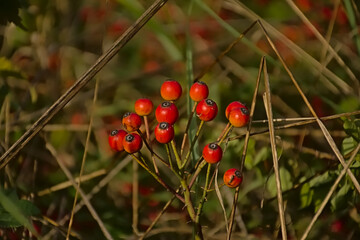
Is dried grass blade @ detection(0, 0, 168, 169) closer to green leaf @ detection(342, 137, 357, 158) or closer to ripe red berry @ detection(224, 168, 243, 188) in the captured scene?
ripe red berry @ detection(224, 168, 243, 188)

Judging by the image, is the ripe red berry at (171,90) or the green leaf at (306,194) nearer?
the ripe red berry at (171,90)

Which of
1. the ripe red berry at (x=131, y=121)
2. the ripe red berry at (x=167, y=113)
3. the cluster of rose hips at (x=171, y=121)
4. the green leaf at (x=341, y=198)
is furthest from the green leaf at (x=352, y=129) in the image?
the ripe red berry at (x=131, y=121)

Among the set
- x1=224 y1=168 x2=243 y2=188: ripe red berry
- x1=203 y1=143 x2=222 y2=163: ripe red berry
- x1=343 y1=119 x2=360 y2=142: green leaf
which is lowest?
x1=224 y1=168 x2=243 y2=188: ripe red berry

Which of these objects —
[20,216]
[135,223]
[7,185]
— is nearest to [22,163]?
[7,185]

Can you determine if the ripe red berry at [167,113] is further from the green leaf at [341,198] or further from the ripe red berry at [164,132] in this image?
the green leaf at [341,198]

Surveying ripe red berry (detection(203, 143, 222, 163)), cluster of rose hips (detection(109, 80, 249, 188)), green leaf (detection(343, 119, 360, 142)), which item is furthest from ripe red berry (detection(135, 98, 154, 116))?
green leaf (detection(343, 119, 360, 142))

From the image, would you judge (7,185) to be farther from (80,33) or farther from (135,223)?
(80,33)

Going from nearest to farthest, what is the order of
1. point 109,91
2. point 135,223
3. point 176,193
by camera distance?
point 176,193 → point 135,223 → point 109,91
